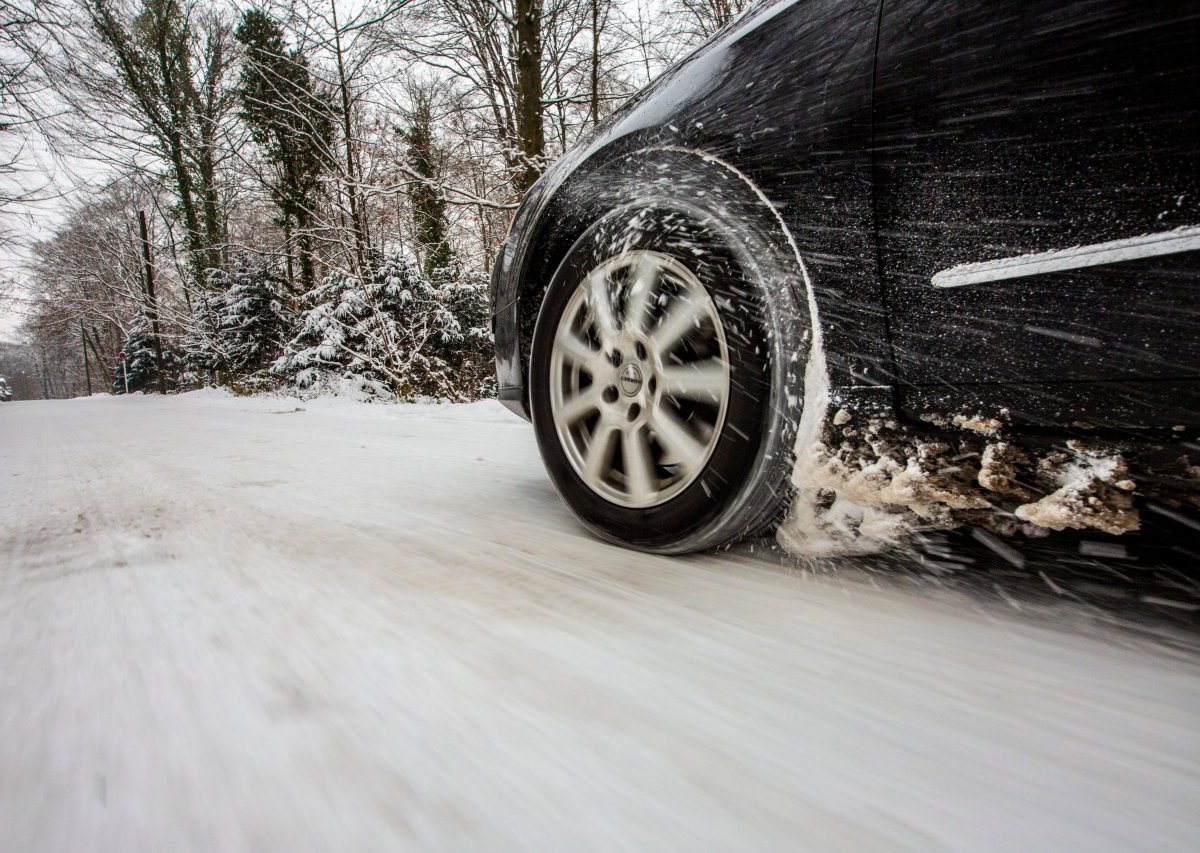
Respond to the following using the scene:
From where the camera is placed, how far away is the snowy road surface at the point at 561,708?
0.68 m

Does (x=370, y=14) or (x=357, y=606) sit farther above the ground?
(x=370, y=14)

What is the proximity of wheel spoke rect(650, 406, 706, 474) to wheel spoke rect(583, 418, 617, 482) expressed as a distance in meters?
0.15

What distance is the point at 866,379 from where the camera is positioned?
1267mm

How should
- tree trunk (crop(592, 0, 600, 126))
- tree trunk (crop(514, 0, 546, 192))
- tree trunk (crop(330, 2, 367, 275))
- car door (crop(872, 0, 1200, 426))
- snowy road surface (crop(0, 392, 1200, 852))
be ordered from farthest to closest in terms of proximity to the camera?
tree trunk (crop(592, 0, 600, 126)) < tree trunk (crop(330, 2, 367, 275)) < tree trunk (crop(514, 0, 546, 192)) < car door (crop(872, 0, 1200, 426)) < snowy road surface (crop(0, 392, 1200, 852))

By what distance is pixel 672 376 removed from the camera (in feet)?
5.20

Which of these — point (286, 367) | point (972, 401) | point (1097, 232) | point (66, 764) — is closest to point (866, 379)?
point (972, 401)

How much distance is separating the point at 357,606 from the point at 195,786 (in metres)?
0.57

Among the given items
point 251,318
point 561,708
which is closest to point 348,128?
point 251,318

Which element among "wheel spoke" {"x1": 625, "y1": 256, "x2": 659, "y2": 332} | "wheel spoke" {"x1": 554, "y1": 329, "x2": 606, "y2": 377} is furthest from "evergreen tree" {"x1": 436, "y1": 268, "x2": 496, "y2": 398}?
"wheel spoke" {"x1": 625, "y1": 256, "x2": 659, "y2": 332}

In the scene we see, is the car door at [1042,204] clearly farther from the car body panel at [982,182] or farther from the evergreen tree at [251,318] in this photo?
the evergreen tree at [251,318]

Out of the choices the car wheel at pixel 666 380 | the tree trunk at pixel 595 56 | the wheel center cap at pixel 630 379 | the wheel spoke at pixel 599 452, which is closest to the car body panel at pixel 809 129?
the car wheel at pixel 666 380

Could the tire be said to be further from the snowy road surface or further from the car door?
the car door

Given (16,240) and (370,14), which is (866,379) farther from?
(16,240)

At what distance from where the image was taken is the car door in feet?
3.03
